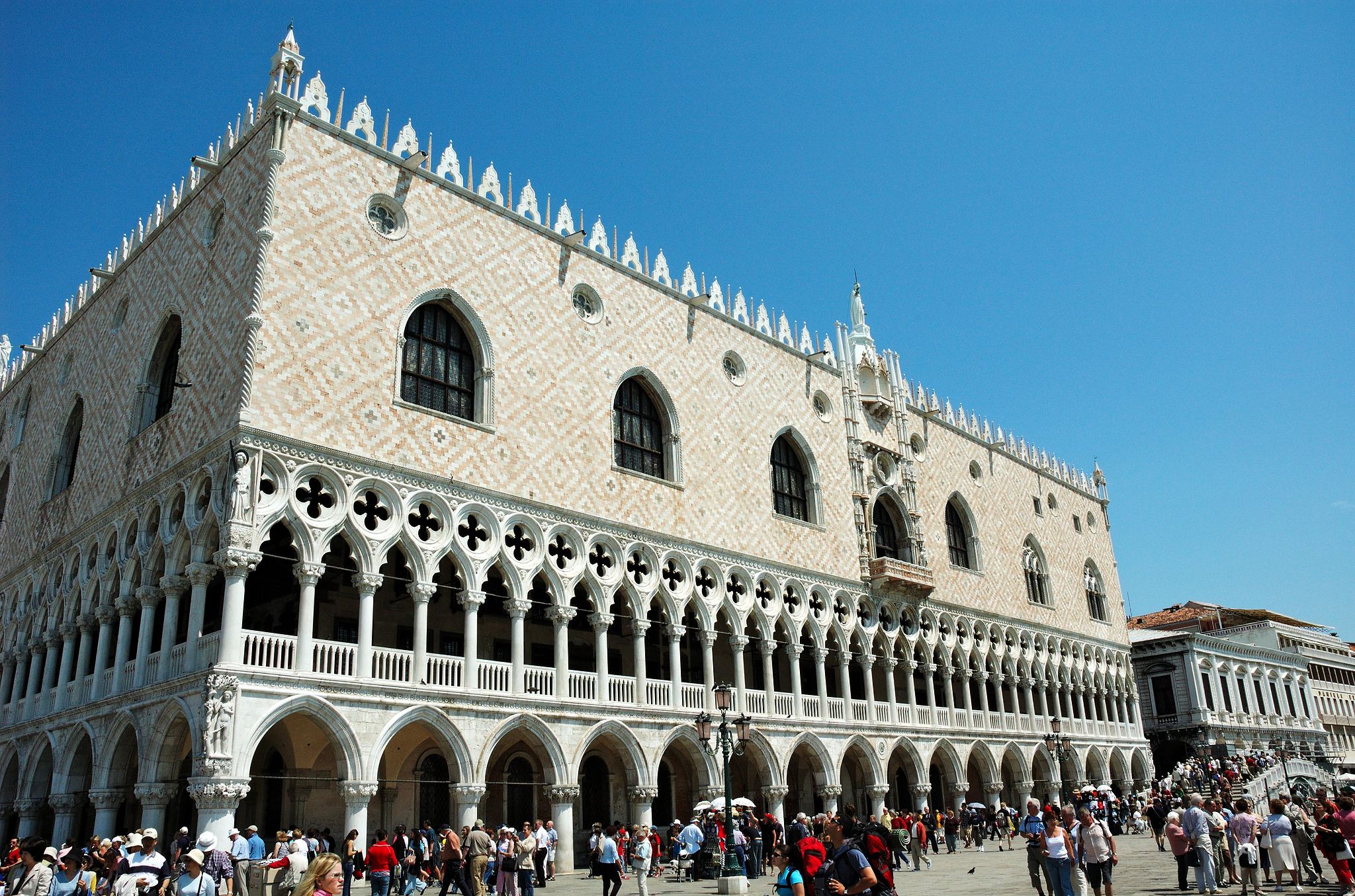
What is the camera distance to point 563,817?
19047 millimetres

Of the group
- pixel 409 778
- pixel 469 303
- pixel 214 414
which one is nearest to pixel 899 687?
pixel 409 778

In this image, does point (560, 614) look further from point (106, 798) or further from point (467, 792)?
point (106, 798)

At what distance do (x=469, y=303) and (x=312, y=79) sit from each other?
482cm

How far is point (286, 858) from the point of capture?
13.4 metres

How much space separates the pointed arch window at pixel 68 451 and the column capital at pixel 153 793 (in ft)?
34.1

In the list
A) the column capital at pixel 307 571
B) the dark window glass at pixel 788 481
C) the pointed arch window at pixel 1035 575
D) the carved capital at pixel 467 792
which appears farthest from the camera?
the pointed arch window at pixel 1035 575

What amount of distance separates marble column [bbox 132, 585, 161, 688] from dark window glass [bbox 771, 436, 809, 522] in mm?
14239

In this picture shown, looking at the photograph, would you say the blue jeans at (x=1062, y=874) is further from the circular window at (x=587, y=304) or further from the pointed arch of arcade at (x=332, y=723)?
the circular window at (x=587, y=304)

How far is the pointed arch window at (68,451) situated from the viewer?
23.9 meters

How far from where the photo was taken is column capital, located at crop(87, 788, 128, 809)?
683 inches

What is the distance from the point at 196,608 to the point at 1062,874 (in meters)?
12.7

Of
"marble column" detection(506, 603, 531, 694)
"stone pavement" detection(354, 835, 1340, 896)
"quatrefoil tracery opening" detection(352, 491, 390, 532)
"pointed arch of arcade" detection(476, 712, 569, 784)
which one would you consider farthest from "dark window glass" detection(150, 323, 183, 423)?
"stone pavement" detection(354, 835, 1340, 896)

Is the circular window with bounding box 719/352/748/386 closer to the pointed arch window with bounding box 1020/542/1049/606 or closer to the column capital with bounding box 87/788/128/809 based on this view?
the pointed arch window with bounding box 1020/542/1049/606

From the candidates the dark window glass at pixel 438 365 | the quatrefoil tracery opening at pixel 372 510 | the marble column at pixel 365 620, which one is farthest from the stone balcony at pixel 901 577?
the marble column at pixel 365 620
